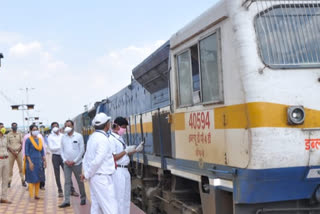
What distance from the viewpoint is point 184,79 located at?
6.22 metres

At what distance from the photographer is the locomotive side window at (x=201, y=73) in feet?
17.0

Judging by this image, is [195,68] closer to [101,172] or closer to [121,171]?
[101,172]

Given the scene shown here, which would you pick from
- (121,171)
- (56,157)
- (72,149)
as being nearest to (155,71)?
(121,171)

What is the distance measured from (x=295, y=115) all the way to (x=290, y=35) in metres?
0.95

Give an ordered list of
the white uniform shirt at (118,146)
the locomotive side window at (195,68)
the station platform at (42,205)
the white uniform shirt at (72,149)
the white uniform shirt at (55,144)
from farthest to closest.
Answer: the white uniform shirt at (55,144), the white uniform shirt at (72,149), the station platform at (42,205), the white uniform shirt at (118,146), the locomotive side window at (195,68)

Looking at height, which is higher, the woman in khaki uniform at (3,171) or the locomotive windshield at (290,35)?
the locomotive windshield at (290,35)

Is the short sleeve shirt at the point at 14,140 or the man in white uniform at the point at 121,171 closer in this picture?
the man in white uniform at the point at 121,171

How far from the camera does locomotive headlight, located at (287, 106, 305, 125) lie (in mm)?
4521

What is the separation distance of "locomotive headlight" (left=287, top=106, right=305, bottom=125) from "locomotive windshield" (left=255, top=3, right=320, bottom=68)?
0.48 metres

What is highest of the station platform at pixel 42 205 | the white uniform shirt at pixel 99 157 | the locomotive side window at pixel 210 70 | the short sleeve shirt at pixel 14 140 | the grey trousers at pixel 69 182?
the locomotive side window at pixel 210 70

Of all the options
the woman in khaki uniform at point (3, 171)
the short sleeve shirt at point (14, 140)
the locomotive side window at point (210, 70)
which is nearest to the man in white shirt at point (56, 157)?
the short sleeve shirt at point (14, 140)

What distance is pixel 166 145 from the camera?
24.2ft

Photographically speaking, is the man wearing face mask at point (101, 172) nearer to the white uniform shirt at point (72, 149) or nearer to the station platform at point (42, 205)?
the station platform at point (42, 205)

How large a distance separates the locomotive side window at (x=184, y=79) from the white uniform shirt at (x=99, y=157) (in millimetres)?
1238
